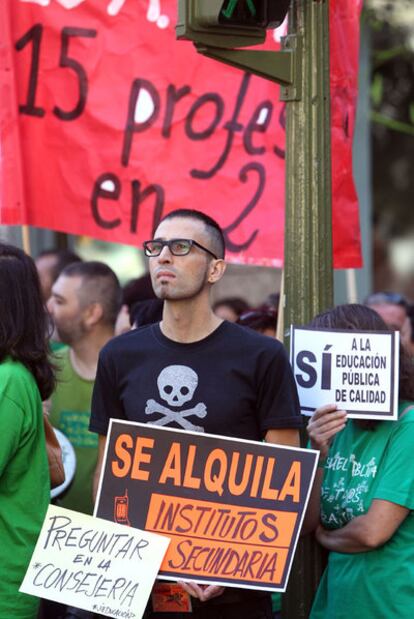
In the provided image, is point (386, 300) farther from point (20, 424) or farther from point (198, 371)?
point (20, 424)

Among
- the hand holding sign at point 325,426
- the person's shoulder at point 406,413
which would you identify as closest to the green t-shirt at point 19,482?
the hand holding sign at point 325,426

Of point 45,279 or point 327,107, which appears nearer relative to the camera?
point 327,107

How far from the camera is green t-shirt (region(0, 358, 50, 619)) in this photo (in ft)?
12.6

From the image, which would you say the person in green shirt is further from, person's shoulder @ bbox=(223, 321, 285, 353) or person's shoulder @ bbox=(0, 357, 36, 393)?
person's shoulder @ bbox=(0, 357, 36, 393)

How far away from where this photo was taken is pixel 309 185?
464 centimetres

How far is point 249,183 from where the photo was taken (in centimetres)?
596

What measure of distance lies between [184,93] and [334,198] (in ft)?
4.56

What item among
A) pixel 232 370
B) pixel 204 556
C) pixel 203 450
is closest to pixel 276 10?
pixel 232 370

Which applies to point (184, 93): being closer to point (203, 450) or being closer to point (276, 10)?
point (276, 10)

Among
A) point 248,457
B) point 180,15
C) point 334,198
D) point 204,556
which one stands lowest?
point 204,556

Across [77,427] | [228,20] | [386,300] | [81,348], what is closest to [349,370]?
[228,20]

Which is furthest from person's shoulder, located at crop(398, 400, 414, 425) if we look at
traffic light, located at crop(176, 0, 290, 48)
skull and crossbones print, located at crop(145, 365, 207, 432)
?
traffic light, located at crop(176, 0, 290, 48)

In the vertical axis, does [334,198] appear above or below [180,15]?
below

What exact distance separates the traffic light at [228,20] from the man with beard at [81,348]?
79.8 inches
